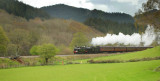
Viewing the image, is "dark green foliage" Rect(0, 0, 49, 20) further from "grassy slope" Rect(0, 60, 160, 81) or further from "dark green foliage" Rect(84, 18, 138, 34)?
"grassy slope" Rect(0, 60, 160, 81)

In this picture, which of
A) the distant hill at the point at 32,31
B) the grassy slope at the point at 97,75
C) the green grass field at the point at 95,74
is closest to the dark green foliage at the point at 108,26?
the distant hill at the point at 32,31

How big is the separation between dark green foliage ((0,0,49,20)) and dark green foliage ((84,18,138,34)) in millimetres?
63440

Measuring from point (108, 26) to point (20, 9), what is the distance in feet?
269

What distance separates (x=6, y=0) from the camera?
94.3 meters

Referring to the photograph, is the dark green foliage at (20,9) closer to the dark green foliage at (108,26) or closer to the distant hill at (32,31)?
the distant hill at (32,31)

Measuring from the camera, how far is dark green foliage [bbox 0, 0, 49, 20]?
3598 inches

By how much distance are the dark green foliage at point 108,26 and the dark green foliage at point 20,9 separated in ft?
208

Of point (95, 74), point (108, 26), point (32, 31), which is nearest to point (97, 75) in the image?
point (95, 74)

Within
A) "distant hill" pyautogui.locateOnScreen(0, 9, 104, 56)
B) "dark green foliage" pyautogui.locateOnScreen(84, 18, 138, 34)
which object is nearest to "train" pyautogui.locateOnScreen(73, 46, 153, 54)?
"distant hill" pyautogui.locateOnScreen(0, 9, 104, 56)

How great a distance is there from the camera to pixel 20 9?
98.4m

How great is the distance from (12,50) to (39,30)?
109 feet

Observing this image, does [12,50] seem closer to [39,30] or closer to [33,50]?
[33,50]

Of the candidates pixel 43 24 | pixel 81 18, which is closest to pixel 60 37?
pixel 43 24

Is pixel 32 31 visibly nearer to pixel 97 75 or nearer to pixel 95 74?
pixel 95 74
